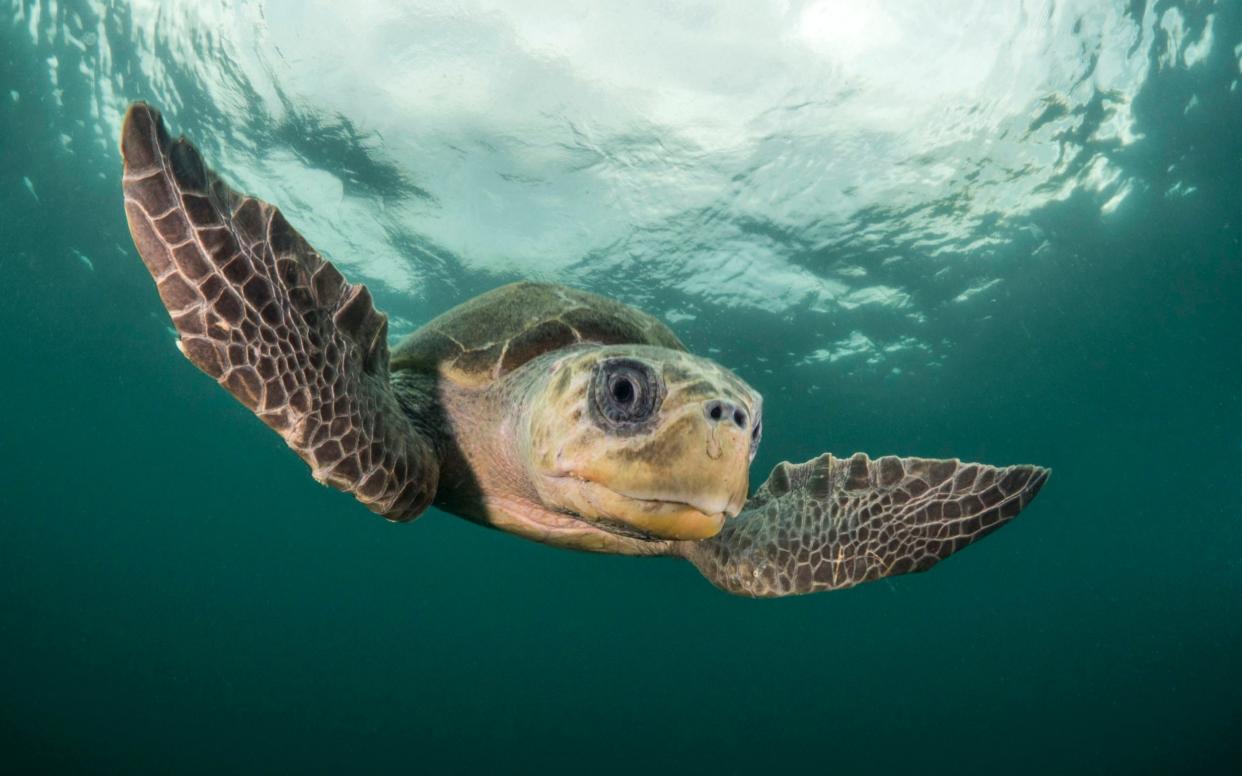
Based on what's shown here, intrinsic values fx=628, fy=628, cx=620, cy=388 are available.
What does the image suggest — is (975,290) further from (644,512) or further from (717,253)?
(644,512)

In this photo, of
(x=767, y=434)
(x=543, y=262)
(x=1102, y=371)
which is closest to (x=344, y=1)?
(x=543, y=262)

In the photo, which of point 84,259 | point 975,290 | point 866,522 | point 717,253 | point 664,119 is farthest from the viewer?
point 84,259

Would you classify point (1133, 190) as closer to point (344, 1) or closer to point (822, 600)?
point (344, 1)

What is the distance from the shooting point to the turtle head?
2338mm

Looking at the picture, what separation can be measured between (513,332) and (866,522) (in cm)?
265

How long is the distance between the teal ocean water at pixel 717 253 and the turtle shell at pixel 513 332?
7482 mm

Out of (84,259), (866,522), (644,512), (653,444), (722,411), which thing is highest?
(84,259)

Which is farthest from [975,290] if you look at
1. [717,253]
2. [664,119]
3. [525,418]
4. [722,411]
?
[722,411]

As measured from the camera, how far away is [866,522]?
4.14 meters

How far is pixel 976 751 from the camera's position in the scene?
4000 centimetres

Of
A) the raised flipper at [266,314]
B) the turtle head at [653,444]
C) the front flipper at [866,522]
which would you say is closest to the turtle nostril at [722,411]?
the turtle head at [653,444]

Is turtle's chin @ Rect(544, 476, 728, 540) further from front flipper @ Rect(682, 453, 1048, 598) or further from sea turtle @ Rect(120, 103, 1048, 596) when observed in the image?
front flipper @ Rect(682, 453, 1048, 598)

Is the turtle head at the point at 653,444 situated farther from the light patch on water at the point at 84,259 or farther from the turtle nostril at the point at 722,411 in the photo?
the light patch on water at the point at 84,259

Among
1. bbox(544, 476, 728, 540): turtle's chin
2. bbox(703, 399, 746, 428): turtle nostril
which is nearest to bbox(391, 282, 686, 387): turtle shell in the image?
bbox(544, 476, 728, 540): turtle's chin
